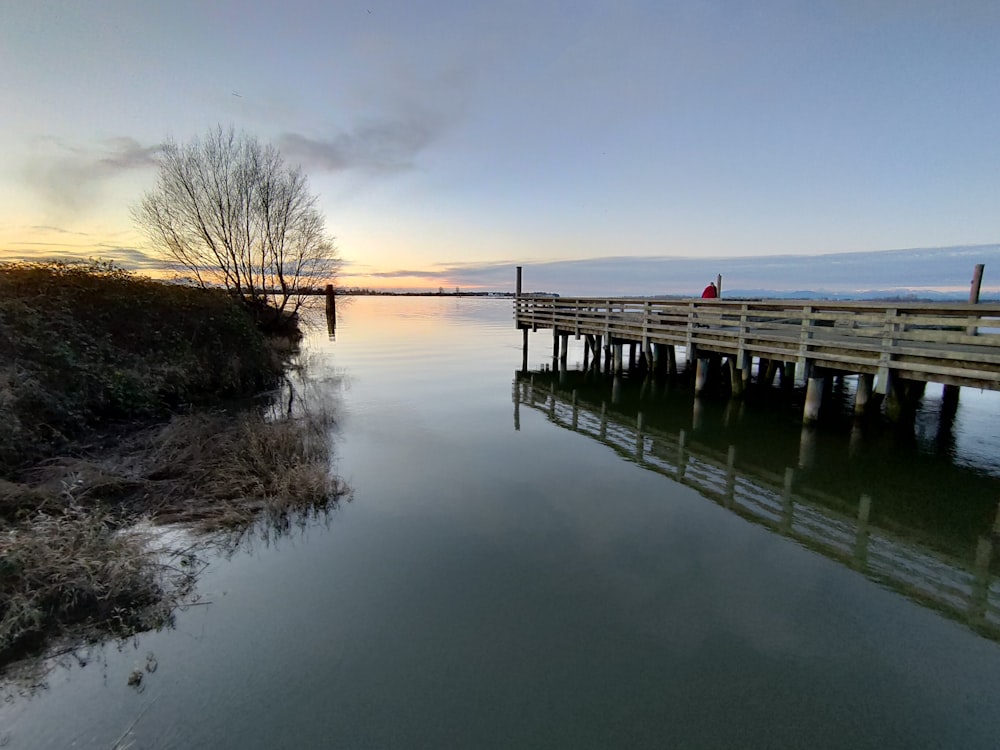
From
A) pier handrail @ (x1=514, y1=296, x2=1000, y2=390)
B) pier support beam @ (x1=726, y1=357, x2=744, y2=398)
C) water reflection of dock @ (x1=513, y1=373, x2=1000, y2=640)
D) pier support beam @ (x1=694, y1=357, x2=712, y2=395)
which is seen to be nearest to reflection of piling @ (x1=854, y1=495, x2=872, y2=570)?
water reflection of dock @ (x1=513, y1=373, x2=1000, y2=640)

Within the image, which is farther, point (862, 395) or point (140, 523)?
point (862, 395)

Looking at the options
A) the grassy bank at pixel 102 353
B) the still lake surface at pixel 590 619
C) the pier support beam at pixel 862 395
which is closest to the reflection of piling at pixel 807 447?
the still lake surface at pixel 590 619

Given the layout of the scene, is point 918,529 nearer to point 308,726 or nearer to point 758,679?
point 758,679

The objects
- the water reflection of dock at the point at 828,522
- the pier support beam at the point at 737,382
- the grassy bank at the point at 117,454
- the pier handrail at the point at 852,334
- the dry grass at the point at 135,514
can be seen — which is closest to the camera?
the dry grass at the point at 135,514

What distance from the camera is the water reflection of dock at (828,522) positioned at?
14.8ft

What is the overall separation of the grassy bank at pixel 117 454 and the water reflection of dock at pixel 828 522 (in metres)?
5.48

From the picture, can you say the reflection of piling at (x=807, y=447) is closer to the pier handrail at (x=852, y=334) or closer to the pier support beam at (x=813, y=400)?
the pier support beam at (x=813, y=400)

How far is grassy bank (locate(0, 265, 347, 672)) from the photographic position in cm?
396

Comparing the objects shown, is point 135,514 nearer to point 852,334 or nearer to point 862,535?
point 862,535

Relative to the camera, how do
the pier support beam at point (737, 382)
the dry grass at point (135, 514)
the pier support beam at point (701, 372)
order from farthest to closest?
the pier support beam at point (701, 372)
the pier support beam at point (737, 382)
the dry grass at point (135, 514)

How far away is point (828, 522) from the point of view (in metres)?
6.01

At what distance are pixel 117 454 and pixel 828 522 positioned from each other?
9.69m

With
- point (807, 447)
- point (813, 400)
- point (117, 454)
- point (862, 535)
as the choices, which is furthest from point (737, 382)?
point (117, 454)

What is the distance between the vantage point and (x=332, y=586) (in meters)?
4.60
